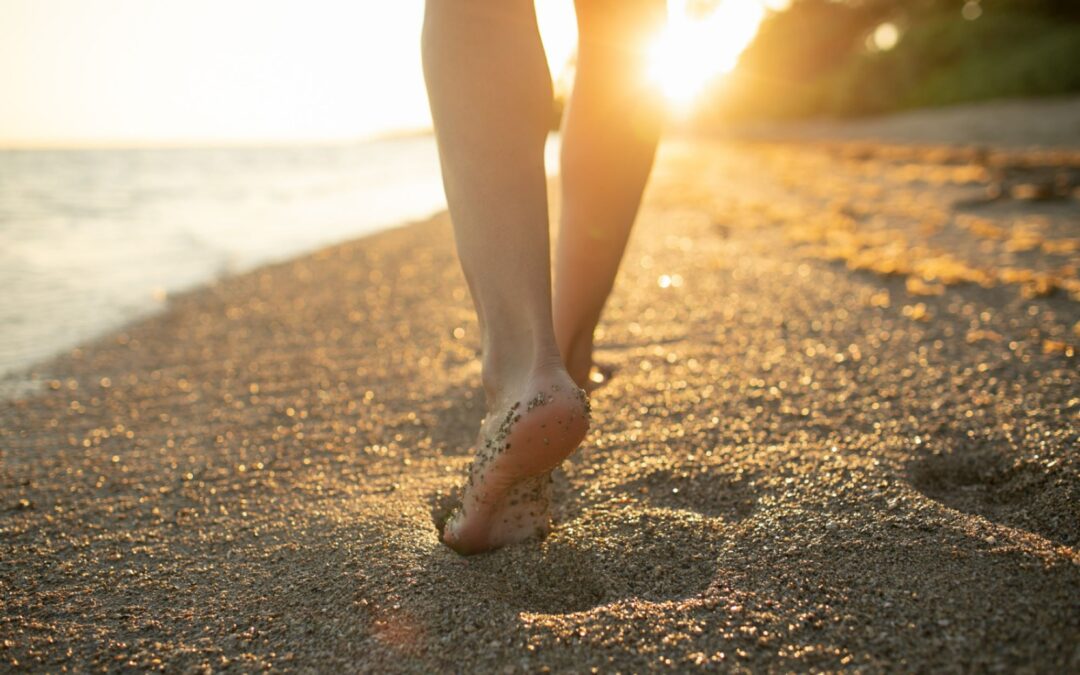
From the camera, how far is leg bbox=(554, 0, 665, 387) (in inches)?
50.7

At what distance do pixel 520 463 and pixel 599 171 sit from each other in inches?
21.1

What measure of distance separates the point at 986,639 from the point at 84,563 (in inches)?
45.0

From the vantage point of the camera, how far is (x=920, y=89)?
1725 centimetres

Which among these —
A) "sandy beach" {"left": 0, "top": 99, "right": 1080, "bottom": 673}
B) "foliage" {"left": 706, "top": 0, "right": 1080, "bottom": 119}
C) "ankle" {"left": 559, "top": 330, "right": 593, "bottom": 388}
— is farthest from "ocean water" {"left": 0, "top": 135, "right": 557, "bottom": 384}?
"foliage" {"left": 706, "top": 0, "right": 1080, "bottom": 119}

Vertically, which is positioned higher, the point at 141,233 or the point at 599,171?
the point at 141,233

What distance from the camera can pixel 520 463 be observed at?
40.0 inches

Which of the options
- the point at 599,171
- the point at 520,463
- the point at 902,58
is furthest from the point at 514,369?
the point at 902,58

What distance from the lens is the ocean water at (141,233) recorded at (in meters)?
3.02

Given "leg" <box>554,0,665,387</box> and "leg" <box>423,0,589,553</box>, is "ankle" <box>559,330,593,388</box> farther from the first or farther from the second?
"leg" <box>423,0,589,553</box>

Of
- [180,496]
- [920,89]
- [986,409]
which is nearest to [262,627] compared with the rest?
[180,496]

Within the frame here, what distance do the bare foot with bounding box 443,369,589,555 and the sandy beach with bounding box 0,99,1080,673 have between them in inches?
1.3

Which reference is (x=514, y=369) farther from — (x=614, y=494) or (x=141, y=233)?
(x=141, y=233)

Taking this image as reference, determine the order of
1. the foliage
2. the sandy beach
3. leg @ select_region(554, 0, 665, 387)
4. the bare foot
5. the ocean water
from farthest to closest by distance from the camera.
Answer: the foliage < the ocean water < leg @ select_region(554, 0, 665, 387) < the bare foot < the sandy beach

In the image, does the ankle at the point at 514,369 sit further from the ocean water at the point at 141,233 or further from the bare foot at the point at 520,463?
the ocean water at the point at 141,233
